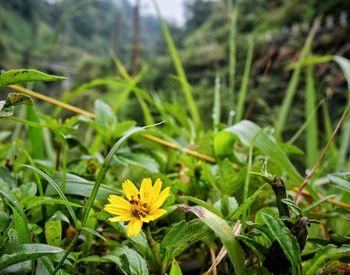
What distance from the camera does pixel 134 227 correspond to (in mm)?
204

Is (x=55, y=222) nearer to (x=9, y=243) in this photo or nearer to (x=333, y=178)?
(x=9, y=243)

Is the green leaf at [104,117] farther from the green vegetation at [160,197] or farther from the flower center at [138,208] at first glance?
the flower center at [138,208]

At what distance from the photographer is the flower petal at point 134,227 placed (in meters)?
0.20

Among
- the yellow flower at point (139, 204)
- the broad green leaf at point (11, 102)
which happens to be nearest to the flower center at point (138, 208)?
the yellow flower at point (139, 204)

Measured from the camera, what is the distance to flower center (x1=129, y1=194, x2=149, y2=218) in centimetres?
22

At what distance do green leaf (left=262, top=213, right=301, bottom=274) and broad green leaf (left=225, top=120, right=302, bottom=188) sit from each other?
138mm

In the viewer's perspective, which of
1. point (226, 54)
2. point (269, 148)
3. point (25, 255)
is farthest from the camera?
point (226, 54)

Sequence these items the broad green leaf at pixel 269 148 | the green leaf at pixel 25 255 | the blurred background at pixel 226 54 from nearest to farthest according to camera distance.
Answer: the green leaf at pixel 25 255
the broad green leaf at pixel 269 148
the blurred background at pixel 226 54

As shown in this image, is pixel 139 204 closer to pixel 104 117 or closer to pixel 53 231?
pixel 53 231

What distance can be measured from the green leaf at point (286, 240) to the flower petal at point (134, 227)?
9 centimetres

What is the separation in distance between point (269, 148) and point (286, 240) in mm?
151

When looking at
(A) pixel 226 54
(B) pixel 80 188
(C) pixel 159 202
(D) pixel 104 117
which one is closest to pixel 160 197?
(C) pixel 159 202

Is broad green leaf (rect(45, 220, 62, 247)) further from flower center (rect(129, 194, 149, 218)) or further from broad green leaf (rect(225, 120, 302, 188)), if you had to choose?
broad green leaf (rect(225, 120, 302, 188))

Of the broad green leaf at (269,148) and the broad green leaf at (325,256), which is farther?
the broad green leaf at (269,148)
